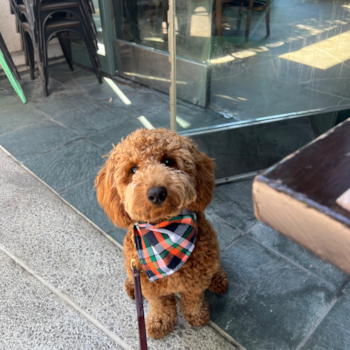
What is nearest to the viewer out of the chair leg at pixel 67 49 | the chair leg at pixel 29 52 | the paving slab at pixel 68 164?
the paving slab at pixel 68 164

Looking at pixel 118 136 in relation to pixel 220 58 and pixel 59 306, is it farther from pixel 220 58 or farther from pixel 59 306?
pixel 59 306

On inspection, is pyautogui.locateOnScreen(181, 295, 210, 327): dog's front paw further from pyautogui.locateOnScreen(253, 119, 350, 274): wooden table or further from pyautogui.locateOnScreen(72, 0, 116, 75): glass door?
pyautogui.locateOnScreen(72, 0, 116, 75): glass door

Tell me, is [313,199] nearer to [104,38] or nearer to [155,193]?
[155,193]

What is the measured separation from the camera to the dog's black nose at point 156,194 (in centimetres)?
131

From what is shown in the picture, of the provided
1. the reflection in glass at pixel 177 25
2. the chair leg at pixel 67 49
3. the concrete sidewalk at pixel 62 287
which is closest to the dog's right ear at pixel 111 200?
the concrete sidewalk at pixel 62 287

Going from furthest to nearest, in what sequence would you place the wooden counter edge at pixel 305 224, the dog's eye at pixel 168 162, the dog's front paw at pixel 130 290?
1. the dog's front paw at pixel 130 290
2. the dog's eye at pixel 168 162
3. the wooden counter edge at pixel 305 224

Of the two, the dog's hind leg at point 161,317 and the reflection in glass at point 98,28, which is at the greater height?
the reflection in glass at point 98,28

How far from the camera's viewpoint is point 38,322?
1864mm

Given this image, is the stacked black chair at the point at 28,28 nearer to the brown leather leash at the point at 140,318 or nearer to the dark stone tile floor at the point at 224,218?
the dark stone tile floor at the point at 224,218

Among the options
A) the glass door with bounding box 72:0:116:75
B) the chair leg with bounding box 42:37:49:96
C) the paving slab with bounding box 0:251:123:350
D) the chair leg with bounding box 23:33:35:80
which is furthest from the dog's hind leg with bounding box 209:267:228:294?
the chair leg with bounding box 23:33:35:80

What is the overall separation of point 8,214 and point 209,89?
7.41ft

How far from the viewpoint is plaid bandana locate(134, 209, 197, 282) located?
157 cm

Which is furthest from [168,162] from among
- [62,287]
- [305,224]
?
[62,287]

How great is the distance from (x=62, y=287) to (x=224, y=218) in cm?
130
